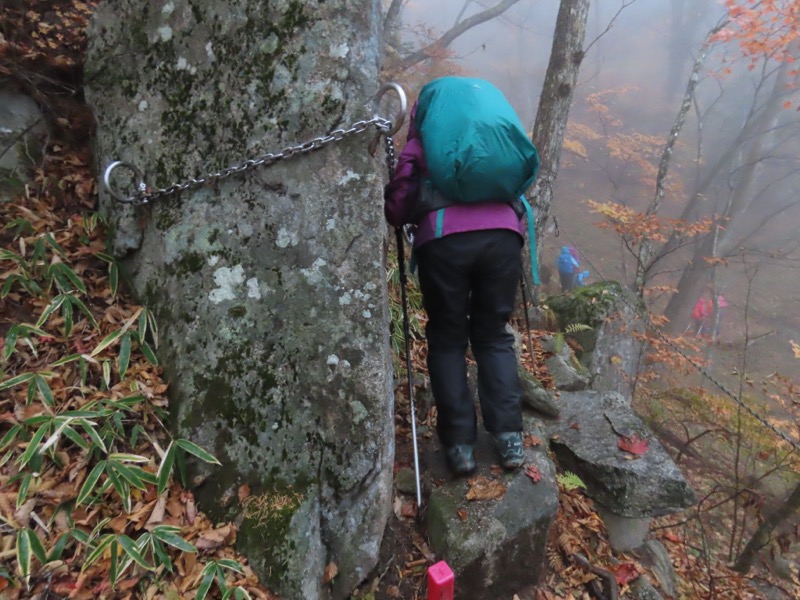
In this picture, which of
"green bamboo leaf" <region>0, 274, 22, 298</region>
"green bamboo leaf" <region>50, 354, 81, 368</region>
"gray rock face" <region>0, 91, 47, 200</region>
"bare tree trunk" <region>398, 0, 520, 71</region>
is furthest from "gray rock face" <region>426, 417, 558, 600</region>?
"bare tree trunk" <region>398, 0, 520, 71</region>

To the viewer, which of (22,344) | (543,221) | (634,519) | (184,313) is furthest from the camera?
(543,221)

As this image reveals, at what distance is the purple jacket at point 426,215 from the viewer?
2.79 metres

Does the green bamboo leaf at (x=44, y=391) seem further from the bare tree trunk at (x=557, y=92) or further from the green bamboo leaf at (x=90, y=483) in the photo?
the bare tree trunk at (x=557, y=92)

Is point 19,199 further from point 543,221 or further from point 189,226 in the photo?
point 543,221

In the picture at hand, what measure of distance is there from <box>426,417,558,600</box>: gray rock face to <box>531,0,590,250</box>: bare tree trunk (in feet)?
14.4

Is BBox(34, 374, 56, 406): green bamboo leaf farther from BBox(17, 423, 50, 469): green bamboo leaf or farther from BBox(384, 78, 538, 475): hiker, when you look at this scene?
BBox(384, 78, 538, 475): hiker

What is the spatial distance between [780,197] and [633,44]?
20.9 meters

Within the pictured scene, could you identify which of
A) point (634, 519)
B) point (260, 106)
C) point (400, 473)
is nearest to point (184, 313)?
point (260, 106)

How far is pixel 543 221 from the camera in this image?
670 cm

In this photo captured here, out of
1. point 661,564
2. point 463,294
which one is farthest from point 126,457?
point 661,564

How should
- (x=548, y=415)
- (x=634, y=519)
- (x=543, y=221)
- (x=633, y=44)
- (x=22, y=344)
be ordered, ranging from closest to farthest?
1. (x=22, y=344)
2. (x=634, y=519)
3. (x=548, y=415)
4. (x=543, y=221)
5. (x=633, y=44)

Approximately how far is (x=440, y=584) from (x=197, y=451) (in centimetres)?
137

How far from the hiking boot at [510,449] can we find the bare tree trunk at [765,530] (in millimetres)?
3261

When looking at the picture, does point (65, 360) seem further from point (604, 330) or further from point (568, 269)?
point (568, 269)
